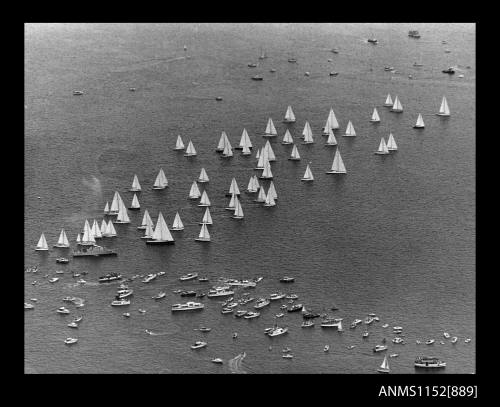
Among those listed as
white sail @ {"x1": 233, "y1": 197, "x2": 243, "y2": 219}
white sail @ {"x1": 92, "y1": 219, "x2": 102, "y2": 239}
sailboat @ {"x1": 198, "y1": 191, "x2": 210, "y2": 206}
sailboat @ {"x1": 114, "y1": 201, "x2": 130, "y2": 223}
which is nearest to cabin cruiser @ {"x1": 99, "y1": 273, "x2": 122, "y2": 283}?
white sail @ {"x1": 92, "y1": 219, "x2": 102, "y2": 239}

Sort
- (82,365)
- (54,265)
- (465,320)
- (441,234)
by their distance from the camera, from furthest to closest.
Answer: (441,234) → (54,265) → (465,320) → (82,365)

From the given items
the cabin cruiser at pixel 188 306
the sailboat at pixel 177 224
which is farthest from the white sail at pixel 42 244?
the cabin cruiser at pixel 188 306

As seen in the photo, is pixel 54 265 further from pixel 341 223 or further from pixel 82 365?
pixel 341 223

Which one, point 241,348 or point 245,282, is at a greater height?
point 245,282

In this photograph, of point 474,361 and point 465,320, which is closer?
point 474,361

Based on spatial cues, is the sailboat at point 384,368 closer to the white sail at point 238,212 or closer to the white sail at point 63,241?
the white sail at point 238,212

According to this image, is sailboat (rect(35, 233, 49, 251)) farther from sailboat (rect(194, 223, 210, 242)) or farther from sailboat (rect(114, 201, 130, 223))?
sailboat (rect(194, 223, 210, 242))

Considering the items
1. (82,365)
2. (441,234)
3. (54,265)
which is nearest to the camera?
(82,365)

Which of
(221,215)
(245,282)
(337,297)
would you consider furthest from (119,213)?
(337,297)
